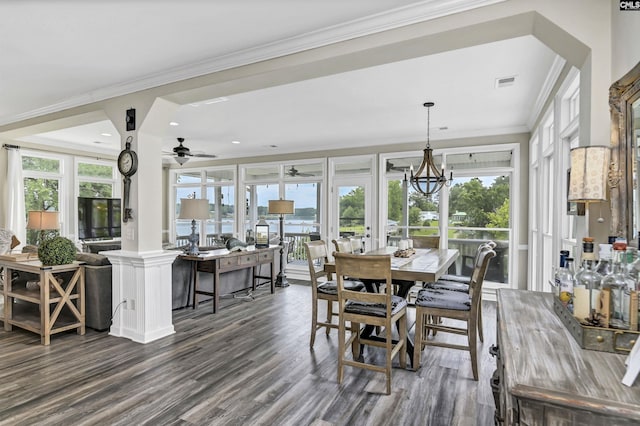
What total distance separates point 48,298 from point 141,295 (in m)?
0.89

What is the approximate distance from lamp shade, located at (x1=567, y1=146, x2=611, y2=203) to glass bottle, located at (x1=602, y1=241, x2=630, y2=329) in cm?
40

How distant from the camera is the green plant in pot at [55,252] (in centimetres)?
353

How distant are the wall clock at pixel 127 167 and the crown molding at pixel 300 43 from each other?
2.06 ft

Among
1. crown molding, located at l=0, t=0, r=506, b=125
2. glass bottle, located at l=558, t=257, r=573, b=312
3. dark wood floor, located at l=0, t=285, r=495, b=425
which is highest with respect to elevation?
crown molding, located at l=0, t=0, r=506, b=125

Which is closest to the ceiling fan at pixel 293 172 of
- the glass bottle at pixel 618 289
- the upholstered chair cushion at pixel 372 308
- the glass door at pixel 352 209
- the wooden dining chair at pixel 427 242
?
the glass door at pixel 352 209

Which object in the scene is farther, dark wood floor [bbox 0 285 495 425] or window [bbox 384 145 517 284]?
window [bbox 384 145 517 284]

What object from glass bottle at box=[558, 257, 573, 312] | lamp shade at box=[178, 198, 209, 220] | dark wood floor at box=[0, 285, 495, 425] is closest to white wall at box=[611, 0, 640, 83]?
glass bottle at box=[558, 257, 573, 312]

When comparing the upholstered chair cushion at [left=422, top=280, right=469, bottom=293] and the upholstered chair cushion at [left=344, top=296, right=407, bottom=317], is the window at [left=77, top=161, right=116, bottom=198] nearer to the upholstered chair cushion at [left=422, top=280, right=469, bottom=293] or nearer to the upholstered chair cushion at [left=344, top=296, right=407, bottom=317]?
the upholstered chair cushion at [left=344, top=296, right=407, bottom=317]

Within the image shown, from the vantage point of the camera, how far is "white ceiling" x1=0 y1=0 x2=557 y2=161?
90.0 inches

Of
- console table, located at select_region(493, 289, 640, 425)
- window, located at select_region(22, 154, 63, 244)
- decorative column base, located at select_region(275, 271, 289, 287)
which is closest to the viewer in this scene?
console table, located at select_region(493, 289, 640, 425)

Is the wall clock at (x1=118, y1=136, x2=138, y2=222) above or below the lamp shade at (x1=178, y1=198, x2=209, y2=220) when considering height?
above

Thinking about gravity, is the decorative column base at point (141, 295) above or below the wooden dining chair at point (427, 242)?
below

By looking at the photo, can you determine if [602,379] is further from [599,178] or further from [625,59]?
[625,59]

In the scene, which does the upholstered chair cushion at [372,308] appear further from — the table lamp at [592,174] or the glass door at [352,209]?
the glass door at [352,209]
